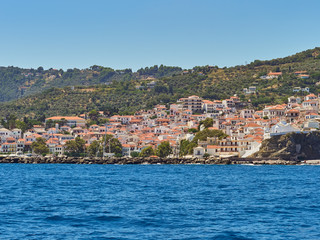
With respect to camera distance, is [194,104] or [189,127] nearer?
[189,127]

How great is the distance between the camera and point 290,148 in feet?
296

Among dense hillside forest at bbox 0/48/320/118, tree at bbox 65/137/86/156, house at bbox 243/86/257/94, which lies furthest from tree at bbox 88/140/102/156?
house at bbox 243/86/257/94

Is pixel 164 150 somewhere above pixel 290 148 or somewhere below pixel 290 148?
above

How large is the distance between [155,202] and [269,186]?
14994mm

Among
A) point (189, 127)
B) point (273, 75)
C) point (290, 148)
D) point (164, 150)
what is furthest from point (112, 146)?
point (273, 75)

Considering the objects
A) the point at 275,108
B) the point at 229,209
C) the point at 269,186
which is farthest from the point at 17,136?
the point at 229,209

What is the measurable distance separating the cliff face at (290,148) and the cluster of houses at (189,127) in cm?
183

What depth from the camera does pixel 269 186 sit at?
144ft

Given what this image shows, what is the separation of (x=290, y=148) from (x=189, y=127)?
145ft

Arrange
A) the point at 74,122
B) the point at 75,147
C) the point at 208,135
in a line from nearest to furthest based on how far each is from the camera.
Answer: the point at 208,135
the point at 75,147
the point at 74,122

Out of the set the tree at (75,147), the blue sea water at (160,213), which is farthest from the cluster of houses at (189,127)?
the blue sea water at (160,213)

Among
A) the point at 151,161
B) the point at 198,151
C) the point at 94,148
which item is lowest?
the point at 151,161

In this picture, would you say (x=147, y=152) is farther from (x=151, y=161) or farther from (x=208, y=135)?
(x=208, y=135)

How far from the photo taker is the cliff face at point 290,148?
295 feet
